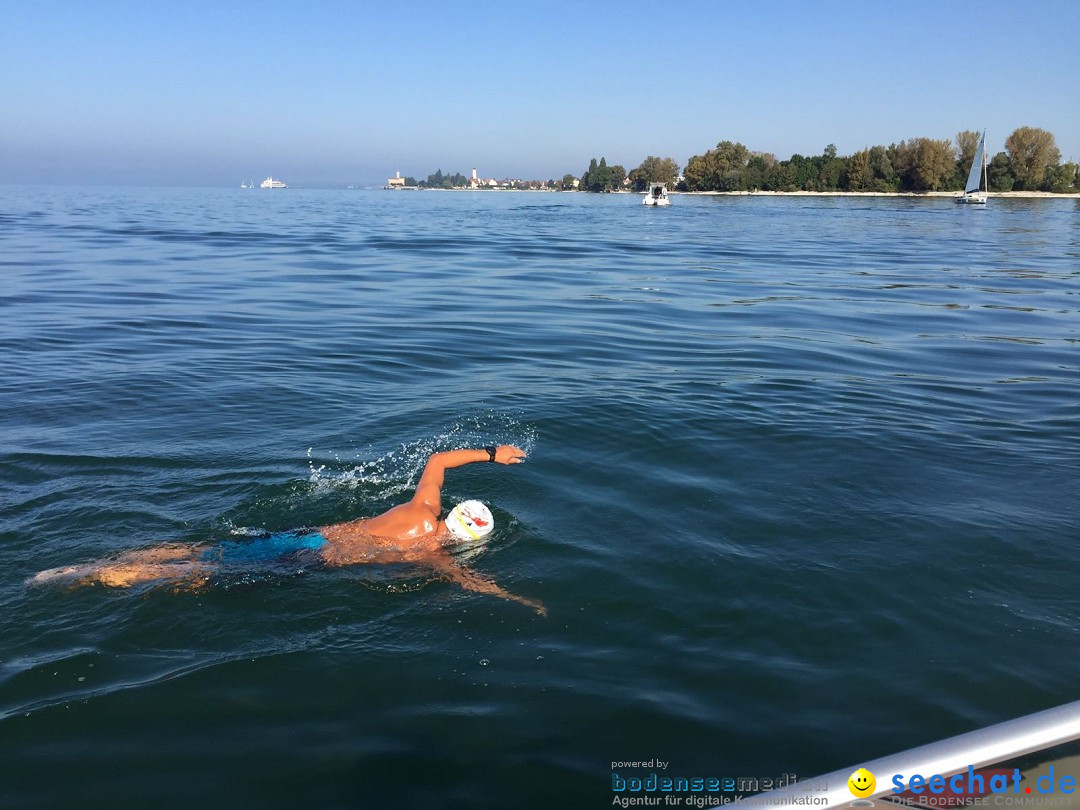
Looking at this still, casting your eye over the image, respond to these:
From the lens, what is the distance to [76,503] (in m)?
7.35

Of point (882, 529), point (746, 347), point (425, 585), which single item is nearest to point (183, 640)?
point (425, 585)

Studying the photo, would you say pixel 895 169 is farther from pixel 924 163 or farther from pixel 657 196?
pixel 657 196

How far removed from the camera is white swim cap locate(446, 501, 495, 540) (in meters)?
6.62

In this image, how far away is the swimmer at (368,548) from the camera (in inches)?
231

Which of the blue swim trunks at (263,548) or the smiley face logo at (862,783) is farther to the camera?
the blue swim trunks at (263,548)

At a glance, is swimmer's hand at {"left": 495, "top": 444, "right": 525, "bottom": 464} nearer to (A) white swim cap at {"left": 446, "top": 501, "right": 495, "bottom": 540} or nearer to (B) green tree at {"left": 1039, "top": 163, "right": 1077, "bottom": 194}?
(A) white swim cap at {"left": 446, "top": 501, "right": 495, "bottom": 540}

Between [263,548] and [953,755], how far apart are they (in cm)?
523

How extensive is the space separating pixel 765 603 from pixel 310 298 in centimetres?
1593

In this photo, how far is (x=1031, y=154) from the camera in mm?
105750

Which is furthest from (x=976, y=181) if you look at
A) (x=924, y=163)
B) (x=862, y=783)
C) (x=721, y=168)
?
(x=862, y=783)

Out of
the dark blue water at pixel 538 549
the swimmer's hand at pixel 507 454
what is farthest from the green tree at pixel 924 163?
the swimmer's hand at pixel 507 454

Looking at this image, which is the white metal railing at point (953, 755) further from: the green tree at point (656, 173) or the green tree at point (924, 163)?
the green tree at point (656, 173)

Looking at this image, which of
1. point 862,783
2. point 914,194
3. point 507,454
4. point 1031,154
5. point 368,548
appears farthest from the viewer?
point 914,194

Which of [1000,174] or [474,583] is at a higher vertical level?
[1000,174]
